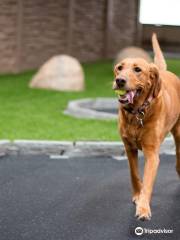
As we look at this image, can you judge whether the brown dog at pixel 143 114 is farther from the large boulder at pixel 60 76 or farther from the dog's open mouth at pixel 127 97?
the large boulder at pixel 60 76

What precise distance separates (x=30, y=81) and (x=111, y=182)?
8.50 m

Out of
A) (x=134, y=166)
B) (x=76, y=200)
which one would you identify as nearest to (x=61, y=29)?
(x=76, y=200)

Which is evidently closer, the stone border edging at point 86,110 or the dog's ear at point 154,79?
the dog's ear at point 154,79

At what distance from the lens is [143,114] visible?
5.58 meters

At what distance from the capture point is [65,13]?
20672 mm

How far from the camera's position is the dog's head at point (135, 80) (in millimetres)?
5219

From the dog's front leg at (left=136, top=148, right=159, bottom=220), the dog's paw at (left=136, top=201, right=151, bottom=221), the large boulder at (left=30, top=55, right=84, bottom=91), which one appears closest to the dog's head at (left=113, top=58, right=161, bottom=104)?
the dog's front leg at (left=136, top=148, right=159, bottom=220)

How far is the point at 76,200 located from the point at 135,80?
161cm

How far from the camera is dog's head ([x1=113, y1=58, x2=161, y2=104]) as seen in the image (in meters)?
5.22

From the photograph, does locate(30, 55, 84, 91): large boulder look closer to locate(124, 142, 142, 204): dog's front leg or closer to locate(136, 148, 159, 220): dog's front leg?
locate(124, 142, 142, 204): dog's front leg

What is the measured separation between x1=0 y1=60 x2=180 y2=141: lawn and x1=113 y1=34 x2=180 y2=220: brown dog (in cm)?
320

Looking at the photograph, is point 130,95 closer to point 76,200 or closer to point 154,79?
point 154,79

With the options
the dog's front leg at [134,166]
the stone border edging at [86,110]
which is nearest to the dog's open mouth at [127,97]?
the dog's front leg at [134,166]

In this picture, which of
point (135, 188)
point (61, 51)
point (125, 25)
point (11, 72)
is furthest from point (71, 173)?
point (125, 25)
